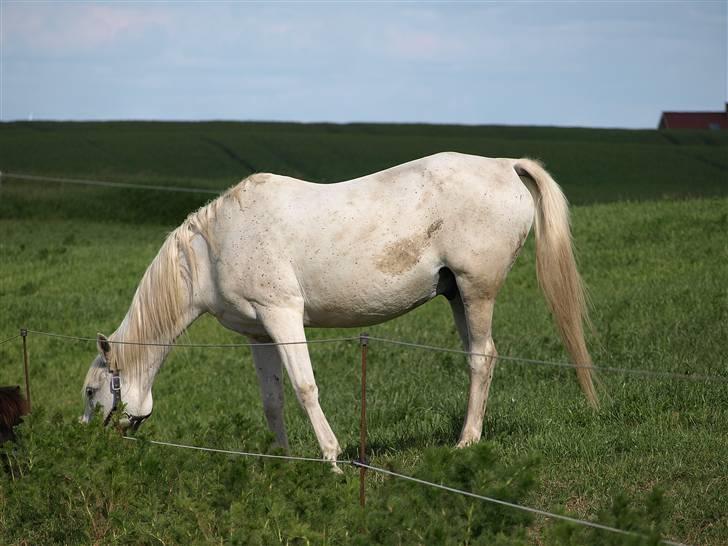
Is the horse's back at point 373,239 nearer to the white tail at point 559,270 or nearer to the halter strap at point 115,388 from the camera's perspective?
the white tail at point 559,270

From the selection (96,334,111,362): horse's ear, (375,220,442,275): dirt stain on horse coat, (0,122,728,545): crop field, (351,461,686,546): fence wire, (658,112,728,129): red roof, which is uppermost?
(658,112,728,129): red roof

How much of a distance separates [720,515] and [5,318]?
1207cm

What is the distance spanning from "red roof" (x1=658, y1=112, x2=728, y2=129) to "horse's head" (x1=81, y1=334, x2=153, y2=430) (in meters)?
79.9

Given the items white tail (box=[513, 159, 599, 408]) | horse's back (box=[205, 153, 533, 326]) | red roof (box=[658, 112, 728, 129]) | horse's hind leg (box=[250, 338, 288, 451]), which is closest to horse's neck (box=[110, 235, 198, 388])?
horse's back (box=[205, 153, 533, 326])

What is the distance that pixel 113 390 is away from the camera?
7605 millimetres

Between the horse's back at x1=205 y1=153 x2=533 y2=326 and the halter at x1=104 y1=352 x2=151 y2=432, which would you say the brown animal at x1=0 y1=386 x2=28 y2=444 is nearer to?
the halter at x1=104 y1=352 x2=151 y2=432

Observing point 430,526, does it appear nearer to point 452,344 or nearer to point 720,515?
point 720,515

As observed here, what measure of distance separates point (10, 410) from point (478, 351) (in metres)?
3.34

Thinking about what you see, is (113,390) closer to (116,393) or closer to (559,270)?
(116,393)

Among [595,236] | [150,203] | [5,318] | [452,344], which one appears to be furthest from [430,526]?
[150,203]

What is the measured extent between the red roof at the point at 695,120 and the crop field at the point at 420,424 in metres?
65.4

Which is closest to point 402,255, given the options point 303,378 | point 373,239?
point 373,239

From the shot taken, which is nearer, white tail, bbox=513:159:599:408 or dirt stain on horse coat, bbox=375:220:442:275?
dirt stain on horse coat, bbox=375:220:442:275

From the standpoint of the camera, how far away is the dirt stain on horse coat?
281 inches
